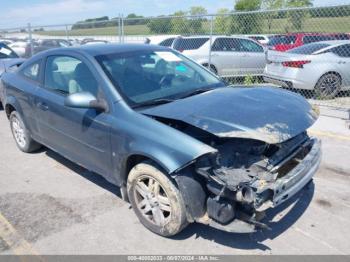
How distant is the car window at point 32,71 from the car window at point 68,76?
235 millimetres

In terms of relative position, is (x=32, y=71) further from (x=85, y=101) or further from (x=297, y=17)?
(x=297, y=17)

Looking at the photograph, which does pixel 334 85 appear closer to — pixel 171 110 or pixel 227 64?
pixel 227 64

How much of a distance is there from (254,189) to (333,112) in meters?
5.81

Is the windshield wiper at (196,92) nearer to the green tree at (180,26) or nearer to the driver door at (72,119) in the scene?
the driver door at (72,119)

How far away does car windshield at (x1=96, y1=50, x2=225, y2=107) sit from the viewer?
3623 millimetres

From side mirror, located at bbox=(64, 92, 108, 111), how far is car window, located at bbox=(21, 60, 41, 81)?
5.13 ft

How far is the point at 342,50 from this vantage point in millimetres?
9125

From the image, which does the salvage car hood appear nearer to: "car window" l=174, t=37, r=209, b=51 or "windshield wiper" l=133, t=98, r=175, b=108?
"windshield wiper" l=133, t=98, r=175, b=108

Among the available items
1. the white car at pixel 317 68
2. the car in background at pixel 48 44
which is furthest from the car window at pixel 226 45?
the car in background at pixel 48 44

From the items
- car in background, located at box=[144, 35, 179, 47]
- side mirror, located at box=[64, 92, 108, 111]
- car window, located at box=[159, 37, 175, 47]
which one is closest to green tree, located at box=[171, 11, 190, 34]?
car in background, located at box=[144, 35, 179, 47]

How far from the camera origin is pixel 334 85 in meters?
8.94

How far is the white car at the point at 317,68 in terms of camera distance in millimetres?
8695

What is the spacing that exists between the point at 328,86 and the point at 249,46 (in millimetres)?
3618

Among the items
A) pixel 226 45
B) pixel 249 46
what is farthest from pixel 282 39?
pixel 226 45
